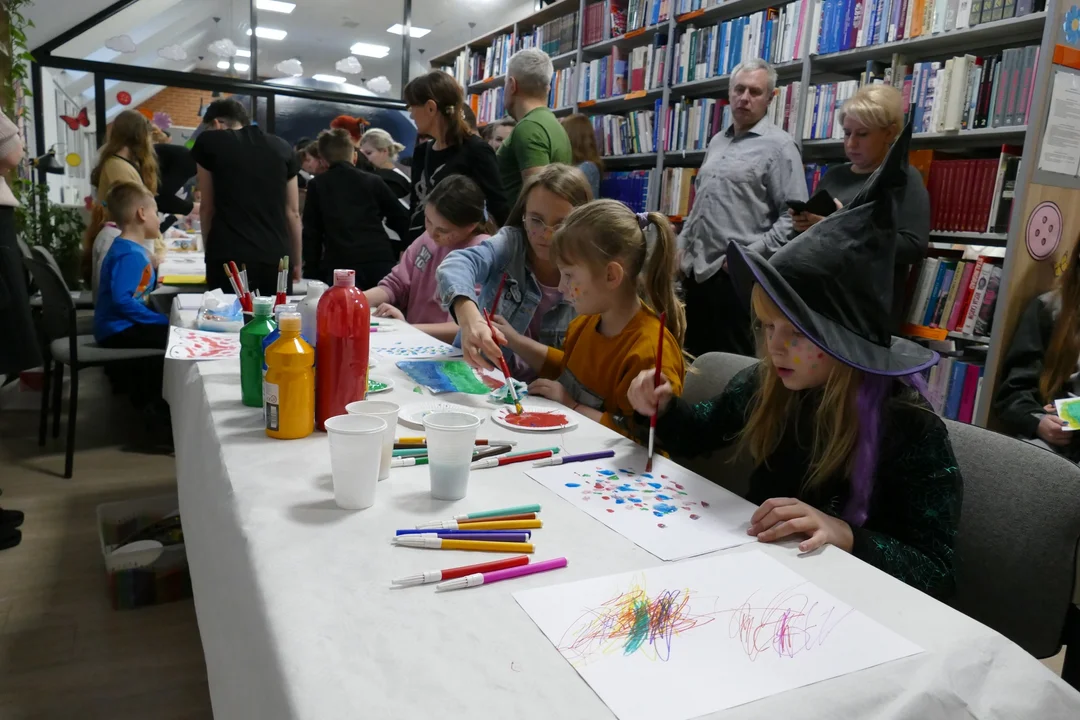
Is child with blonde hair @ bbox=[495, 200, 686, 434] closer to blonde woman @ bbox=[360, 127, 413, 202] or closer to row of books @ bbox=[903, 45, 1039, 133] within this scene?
row of books @ bbox=[903, 45, 1039, 133]

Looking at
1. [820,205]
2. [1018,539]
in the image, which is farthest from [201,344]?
[820,205]

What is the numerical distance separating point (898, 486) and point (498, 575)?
0.60 m

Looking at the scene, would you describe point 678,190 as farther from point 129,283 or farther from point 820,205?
point 129,283

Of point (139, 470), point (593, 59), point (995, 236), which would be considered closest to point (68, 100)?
point (593, 59)

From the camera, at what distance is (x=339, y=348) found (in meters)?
1.13

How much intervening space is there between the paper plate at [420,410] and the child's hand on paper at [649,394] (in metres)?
0.26

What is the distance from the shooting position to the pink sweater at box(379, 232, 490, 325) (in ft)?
8.13

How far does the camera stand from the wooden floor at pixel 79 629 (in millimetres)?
1518

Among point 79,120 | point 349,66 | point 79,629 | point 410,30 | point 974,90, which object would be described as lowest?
point 79,629

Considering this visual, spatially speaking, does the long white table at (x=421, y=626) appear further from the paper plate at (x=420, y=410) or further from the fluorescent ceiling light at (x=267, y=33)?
the fluorescent ceiling light at (x=267, y=33)

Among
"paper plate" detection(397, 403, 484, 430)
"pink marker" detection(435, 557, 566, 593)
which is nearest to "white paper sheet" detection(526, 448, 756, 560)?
"pink marker" detection(435, 557, 566, 593)

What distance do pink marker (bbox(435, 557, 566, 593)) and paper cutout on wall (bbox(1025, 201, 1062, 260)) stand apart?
223cm

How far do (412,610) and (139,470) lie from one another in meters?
A: 2.55

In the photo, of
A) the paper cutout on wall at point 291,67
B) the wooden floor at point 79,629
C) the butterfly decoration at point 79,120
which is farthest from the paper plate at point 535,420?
the paper cutout on wall at point 291,67
